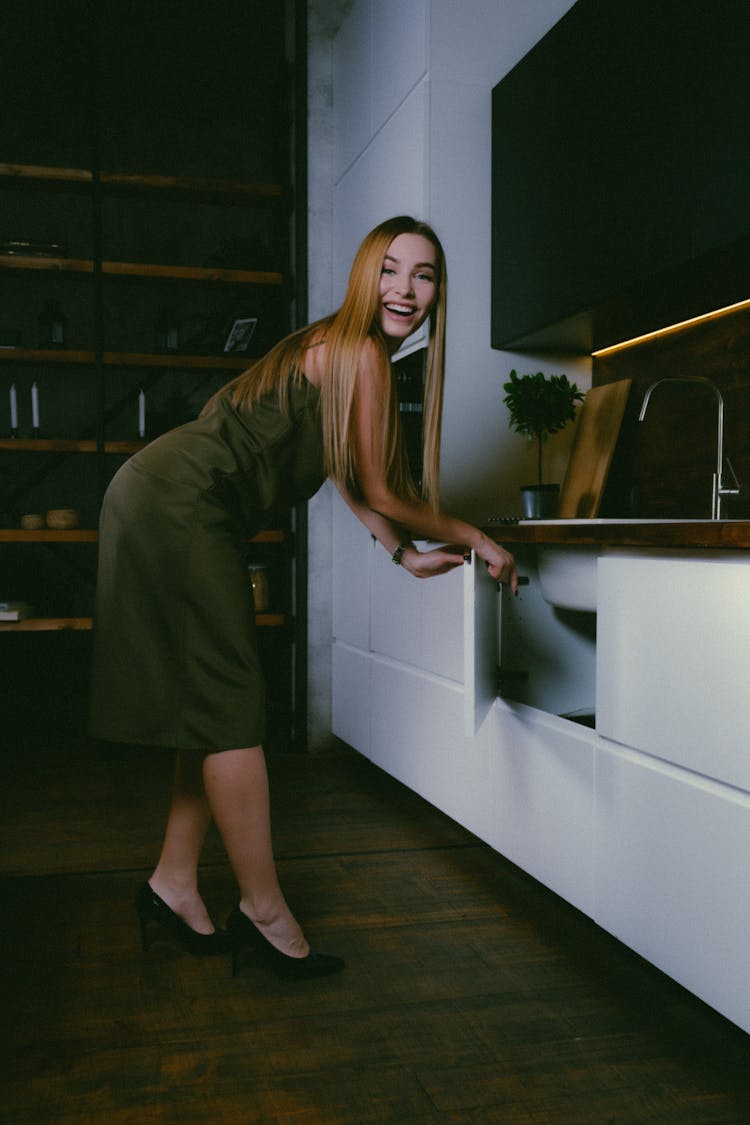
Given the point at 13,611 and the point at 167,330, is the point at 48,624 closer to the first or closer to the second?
the point at 13,611

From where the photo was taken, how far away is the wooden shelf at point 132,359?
3.88 metres

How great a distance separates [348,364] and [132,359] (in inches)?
98.2

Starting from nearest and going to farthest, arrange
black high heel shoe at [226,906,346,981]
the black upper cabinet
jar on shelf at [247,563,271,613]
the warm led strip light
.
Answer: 1. black high heel shoe at [226,906,346,981]
2. the black upper cabinet
3. the warm led strip light
4. jar on shelf at [247,563,271,613]

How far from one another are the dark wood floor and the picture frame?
2110mm

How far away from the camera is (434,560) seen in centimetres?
193

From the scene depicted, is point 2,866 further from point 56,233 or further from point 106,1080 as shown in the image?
point 56,233

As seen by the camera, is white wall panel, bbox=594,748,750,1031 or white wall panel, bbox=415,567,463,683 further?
white wall panel, bbox=415,567,463,683

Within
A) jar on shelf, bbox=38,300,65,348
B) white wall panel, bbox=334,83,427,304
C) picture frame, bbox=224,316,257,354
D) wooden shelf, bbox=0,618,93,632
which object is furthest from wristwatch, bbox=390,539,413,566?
jar on shelf, bbox=38,300,65,348

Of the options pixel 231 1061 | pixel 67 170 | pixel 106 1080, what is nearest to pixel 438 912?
pixel 231 1061

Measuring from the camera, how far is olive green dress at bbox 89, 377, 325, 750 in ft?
5.66

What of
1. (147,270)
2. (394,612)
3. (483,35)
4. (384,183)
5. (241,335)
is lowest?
(394,612)

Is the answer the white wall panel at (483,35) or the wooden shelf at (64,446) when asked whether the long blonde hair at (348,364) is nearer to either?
the white wall panel at (483,35)

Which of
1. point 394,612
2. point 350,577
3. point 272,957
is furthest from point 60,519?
point 272,957

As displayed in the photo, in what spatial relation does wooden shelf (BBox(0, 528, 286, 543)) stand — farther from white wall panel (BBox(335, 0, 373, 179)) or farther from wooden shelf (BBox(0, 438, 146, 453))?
white wall panel (BBox(335, 0, 373, 179))
